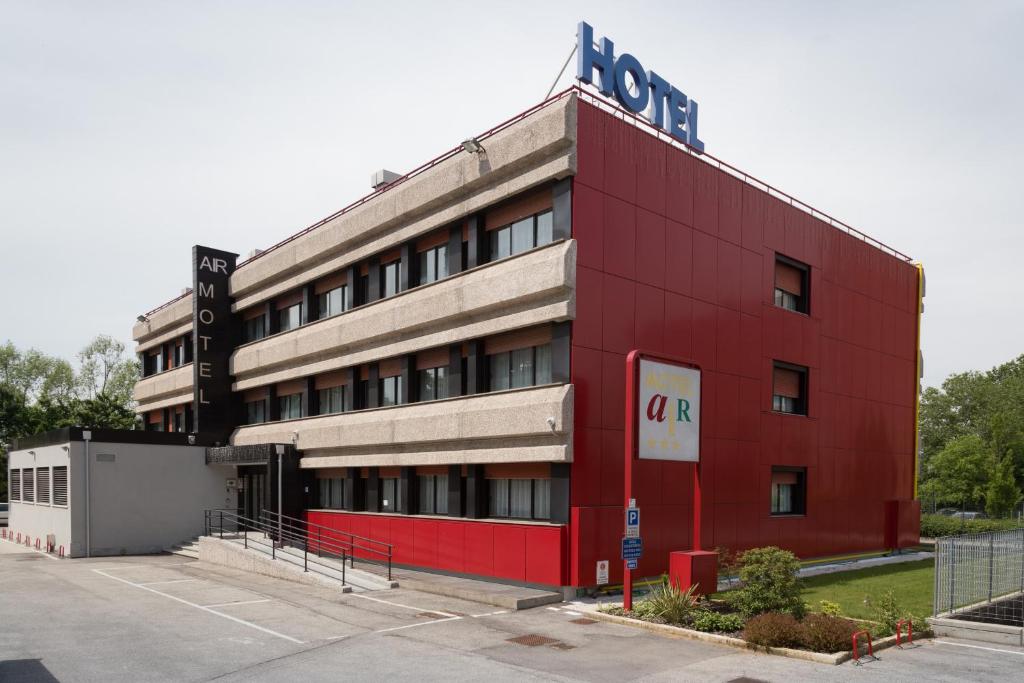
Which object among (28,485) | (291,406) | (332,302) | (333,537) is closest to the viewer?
(333,537)

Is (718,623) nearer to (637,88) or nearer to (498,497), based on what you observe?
(498,497)

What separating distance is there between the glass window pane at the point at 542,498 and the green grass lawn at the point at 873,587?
7.21 meters

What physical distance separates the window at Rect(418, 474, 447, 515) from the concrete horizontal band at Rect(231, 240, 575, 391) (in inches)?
172

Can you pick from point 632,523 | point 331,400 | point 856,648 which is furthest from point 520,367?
point 331,400

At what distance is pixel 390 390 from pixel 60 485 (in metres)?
16.8

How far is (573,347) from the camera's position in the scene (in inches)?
842

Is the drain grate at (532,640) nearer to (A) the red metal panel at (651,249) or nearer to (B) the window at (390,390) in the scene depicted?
(A) the red metal panel at (651,249)

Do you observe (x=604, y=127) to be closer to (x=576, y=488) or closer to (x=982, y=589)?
(x=576, y=488)

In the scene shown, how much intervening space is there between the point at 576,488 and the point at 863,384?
18.7 metres

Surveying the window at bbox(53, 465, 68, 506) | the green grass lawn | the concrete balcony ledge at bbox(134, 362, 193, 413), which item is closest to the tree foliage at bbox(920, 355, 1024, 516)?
the green grass lawn

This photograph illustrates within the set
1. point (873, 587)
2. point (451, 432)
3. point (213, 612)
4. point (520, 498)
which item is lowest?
point (873, 587)

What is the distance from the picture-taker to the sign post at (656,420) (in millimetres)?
18812

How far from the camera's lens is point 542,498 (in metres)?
22.6

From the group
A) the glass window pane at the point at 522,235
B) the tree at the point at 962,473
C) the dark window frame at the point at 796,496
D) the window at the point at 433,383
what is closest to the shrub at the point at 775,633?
the glass window pane at the point at 522,235
